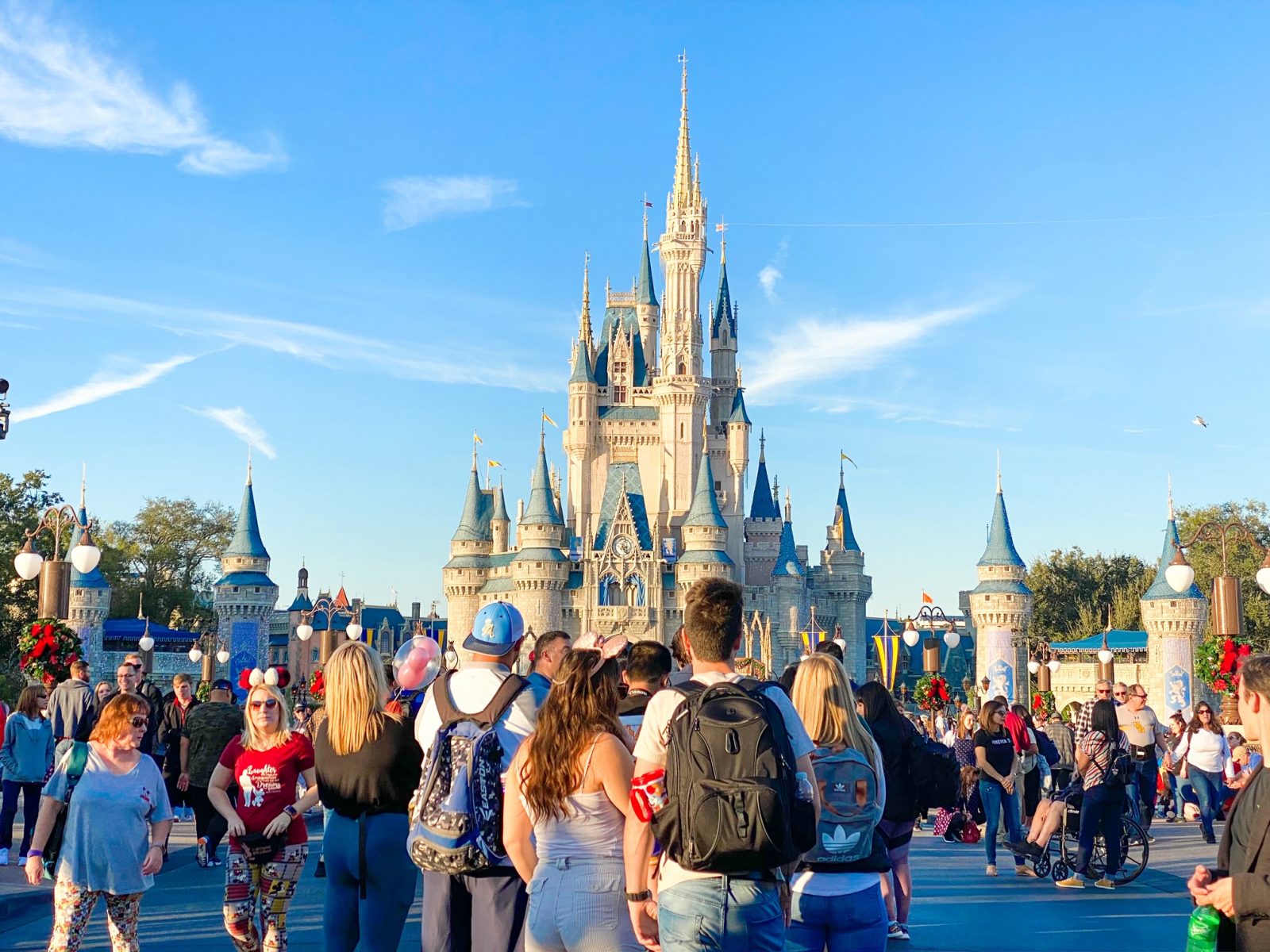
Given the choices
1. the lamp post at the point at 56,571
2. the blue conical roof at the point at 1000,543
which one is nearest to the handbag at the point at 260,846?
the lamp post at the point at 56,571

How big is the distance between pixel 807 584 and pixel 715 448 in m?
9.25

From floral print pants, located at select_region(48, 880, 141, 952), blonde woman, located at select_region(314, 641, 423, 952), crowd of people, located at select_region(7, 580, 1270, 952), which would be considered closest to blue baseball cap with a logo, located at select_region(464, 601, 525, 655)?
crowd of people, located at select_region(7, 580, 1270, 952)

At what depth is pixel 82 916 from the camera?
7.23 metres

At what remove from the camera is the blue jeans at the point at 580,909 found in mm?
5254

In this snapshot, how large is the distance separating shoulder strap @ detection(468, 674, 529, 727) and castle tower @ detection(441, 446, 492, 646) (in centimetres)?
7559

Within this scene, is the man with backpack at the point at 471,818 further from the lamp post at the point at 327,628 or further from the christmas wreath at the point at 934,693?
the christmas wreath at the point at 934,693

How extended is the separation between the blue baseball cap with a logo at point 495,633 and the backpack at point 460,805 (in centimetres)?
57

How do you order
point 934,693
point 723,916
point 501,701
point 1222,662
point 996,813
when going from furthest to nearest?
point 934,693
point 1222,662
point 996,813
point 501,701
point 723,916

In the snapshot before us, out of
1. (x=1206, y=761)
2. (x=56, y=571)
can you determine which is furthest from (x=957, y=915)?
(x=56, y=571)

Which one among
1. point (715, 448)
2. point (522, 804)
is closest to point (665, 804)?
point (522, 804)

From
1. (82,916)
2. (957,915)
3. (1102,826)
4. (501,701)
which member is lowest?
(957,915)

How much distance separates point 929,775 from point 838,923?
2920 mm

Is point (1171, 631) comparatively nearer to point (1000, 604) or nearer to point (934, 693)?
point (1000, 604)

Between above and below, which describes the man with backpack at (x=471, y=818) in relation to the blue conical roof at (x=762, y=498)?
below
